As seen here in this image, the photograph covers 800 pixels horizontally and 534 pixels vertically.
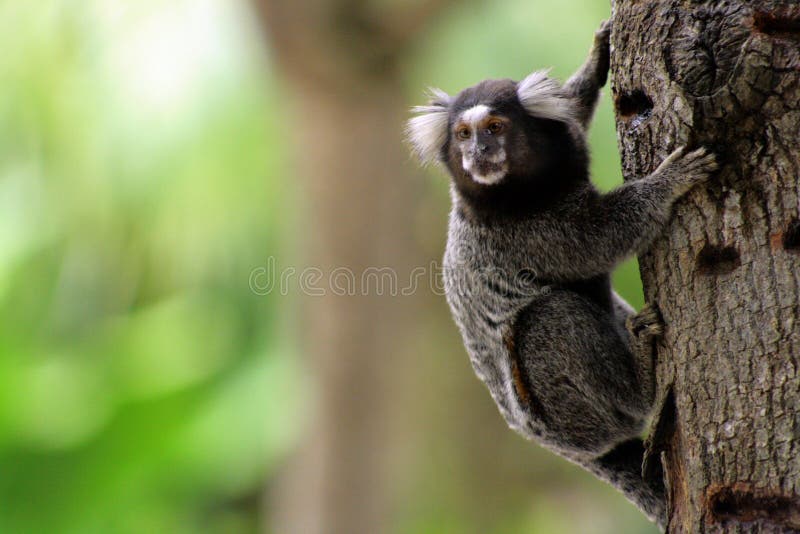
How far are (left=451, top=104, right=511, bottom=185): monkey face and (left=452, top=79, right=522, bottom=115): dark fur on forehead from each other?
5 cm

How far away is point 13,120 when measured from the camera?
8.79m

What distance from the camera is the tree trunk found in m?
2.56

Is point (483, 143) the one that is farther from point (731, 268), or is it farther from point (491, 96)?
point (731, 268)

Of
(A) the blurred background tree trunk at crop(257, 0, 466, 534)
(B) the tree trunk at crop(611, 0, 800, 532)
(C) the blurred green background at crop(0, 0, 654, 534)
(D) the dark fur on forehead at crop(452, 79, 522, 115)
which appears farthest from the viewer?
(C) the blurred green background at crop(0, 0, 654, 534)

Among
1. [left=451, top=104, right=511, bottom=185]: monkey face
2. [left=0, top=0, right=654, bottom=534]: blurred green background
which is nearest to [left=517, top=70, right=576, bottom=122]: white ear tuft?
[left=451, top=104, right=511, bottom=185]: monkey face

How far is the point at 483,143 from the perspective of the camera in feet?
12.6

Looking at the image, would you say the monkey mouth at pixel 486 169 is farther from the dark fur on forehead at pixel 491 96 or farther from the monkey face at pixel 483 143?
the dark fur on forehead at pixel 491 96

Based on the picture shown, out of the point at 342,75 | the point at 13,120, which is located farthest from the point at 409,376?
the point at 13,120

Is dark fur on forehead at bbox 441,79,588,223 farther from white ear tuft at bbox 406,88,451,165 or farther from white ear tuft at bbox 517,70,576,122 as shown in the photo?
white ear tuft at bbox 406,88,451,165

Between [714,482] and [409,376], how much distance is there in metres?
4.79

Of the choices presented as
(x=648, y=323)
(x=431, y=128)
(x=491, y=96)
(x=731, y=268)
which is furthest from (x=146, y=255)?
(x=731, y=268)

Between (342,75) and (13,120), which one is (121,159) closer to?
(13,120)

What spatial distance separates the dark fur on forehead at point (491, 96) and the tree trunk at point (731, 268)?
0.97 m

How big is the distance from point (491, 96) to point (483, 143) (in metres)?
0.24
